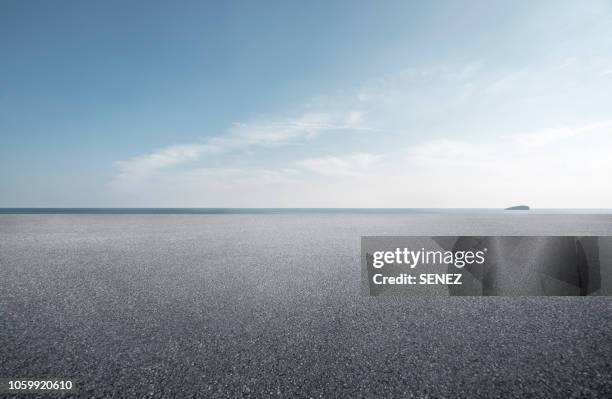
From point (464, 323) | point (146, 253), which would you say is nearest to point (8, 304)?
point (146, 253)

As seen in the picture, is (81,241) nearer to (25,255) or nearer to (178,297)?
(25,255)

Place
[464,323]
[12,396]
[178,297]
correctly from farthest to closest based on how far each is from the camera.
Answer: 1. [178,297]
2. [464,323]
3. [12,396]

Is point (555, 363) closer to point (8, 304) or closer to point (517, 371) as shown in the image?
point (517, 371)

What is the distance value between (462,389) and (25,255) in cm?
1375

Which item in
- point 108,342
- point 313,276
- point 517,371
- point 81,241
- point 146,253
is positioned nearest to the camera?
point 517,371

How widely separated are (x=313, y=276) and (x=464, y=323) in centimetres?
396

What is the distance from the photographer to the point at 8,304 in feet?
18.7

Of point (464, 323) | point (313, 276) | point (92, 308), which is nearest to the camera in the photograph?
point (464, 323)

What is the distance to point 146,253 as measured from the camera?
11234 millimetres

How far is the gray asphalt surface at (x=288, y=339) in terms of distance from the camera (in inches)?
126

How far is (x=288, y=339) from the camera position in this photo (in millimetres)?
4227

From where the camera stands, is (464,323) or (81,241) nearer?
(464,323)

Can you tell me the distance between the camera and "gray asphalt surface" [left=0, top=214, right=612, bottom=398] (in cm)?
319

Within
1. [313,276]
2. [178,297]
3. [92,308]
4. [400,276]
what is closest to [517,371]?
[400,276]
